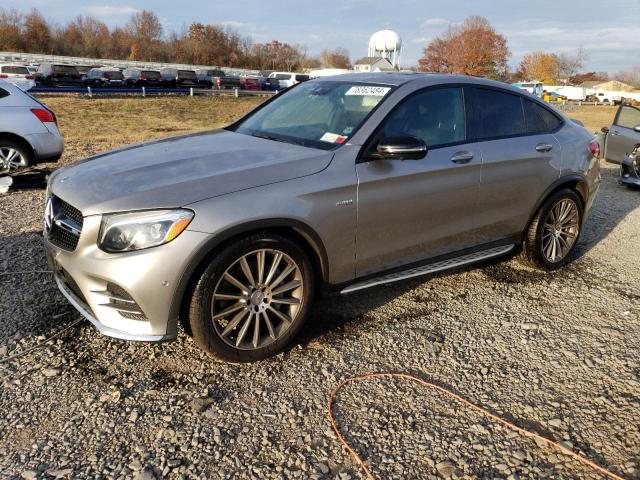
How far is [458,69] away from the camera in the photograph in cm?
7312

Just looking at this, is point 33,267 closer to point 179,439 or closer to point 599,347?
point 179,439

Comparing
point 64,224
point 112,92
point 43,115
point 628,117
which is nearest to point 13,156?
point 43,115

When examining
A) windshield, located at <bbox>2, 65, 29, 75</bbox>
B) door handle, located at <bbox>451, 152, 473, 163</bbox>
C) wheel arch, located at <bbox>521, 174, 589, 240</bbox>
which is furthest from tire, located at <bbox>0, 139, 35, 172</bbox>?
windshield, located at <bbox>2, 65, 29, 75</bbox>

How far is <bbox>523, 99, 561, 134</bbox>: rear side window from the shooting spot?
15.1 ft

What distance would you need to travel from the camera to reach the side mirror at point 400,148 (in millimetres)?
3340

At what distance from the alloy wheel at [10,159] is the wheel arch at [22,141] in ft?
0.40

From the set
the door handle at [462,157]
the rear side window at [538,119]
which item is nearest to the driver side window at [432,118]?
the door handle at [462,157]

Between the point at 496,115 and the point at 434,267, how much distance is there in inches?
55.5

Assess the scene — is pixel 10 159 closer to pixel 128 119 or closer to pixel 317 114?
pixel 317 114

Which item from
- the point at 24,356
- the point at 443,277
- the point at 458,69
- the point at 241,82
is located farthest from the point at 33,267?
the point at 458,69

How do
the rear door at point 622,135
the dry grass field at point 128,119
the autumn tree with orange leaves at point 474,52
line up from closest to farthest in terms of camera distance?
the rear door at point 622,135 < the dry grass field at point 128,119 < the autumn tree with orange leaves at point 474,52

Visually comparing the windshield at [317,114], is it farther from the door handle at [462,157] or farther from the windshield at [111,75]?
the windshield at [111,75]

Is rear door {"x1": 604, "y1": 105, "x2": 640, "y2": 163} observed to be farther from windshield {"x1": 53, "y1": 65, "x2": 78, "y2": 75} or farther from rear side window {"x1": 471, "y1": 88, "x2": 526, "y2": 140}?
windshield {"x1": 53, "y1": 65, "x2": 78, "y2": 75}

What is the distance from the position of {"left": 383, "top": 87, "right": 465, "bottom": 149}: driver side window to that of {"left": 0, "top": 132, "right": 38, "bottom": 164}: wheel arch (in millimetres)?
6417
